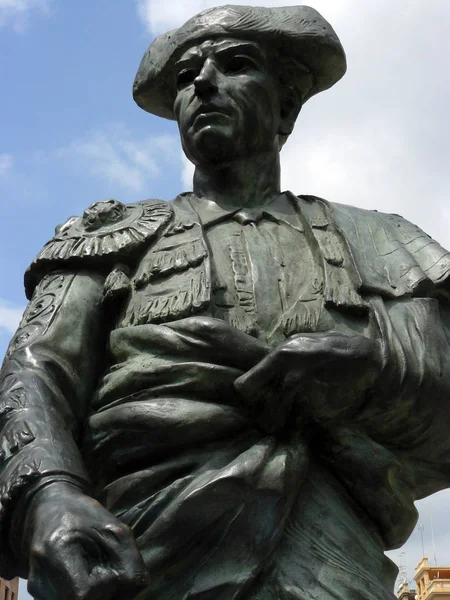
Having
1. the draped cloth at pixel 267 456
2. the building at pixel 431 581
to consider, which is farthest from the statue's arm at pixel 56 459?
the building at pixel 431 581

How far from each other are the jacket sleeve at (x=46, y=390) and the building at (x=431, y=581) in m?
30.4

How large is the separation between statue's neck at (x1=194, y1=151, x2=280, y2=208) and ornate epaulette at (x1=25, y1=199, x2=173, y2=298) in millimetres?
242

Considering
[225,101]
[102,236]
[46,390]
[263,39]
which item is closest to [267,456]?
[46,390]

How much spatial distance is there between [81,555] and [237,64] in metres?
2.27

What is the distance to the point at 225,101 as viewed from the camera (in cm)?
433

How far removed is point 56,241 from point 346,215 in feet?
3.87

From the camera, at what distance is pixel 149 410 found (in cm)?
352

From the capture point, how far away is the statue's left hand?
352 cm

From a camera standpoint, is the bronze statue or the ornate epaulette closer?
the bronze statue

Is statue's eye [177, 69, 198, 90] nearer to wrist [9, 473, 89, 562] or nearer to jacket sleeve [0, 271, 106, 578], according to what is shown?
jacket sleeve [0, 271, 106, 578]

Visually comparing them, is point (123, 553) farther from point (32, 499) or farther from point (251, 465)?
point (251, 465)

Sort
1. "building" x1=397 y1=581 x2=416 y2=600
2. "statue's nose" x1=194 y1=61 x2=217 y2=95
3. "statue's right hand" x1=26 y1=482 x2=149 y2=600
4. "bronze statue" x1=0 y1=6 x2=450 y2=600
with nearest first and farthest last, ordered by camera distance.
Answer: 1. "statue's right hand" x1=26 y1=482 x2=149 y2=600
2. "bronze statue" x1=0 y1=6 x2=450 y2=600
3. "statue's nose" x1=194 y1=61 x2=217 y2=95
4. "building" x1=397 y1=581 x2=416 y2=600

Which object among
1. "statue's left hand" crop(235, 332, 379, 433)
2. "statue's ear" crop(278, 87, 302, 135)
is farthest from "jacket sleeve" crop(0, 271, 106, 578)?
"statue's ear" crop(278, 87, 302, 135)

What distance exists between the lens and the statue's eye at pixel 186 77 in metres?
4.51
